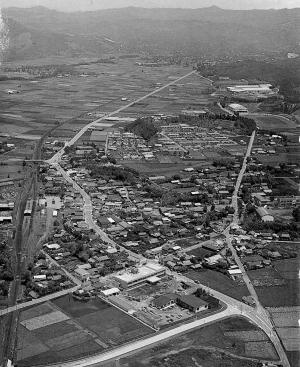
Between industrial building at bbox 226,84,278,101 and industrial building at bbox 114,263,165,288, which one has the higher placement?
industrial building at bbox 226,84,278,101

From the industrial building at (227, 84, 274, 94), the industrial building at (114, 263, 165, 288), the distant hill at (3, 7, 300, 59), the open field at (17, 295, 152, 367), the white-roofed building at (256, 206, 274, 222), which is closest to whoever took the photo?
the open field at (17, 295, 152, 367)

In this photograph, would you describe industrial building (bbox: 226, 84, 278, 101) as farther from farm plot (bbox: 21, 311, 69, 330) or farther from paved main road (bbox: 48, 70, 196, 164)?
farm plot (bbox: 21, 311, 69, 330)

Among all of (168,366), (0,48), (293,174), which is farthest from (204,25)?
(168,366)

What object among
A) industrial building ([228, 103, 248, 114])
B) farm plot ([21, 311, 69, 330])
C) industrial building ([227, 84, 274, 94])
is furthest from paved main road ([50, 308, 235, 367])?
industrial building ([227, 84, 274, 94])

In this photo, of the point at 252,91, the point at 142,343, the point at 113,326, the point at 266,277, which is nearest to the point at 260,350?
the point at 142,343

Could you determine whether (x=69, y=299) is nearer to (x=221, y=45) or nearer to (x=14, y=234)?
(x=14, y=234)

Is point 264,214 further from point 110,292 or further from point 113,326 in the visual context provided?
point 113,326

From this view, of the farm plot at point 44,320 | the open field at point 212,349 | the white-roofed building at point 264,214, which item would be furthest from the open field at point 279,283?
the farm plot at point 44,320
